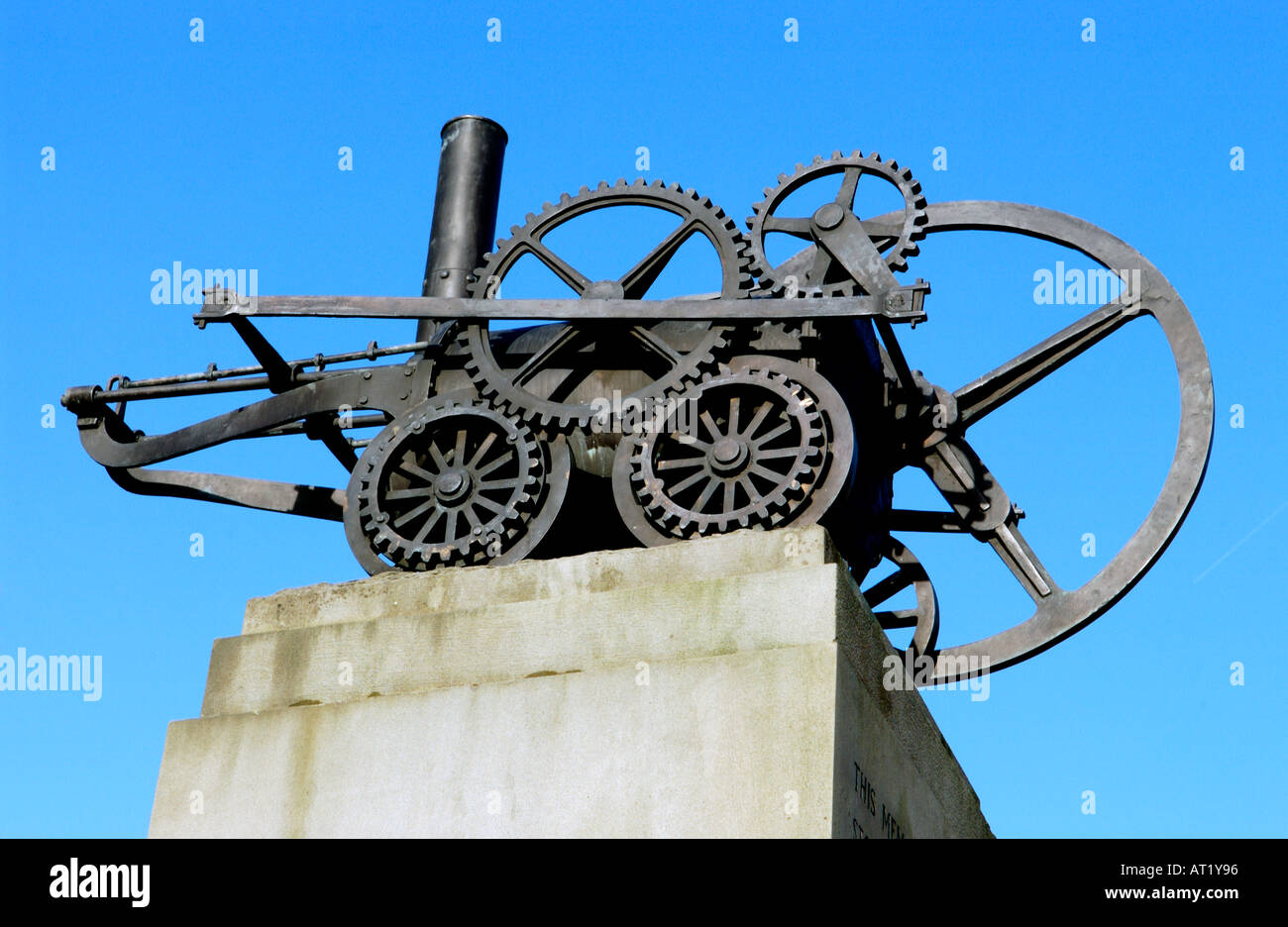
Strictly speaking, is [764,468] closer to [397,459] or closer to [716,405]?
[716,405]

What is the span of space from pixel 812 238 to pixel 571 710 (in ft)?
14.3

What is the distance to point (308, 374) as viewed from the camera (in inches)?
604

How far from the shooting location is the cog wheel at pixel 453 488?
13797 millimetres

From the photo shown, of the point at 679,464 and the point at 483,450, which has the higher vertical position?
the point at 483,450

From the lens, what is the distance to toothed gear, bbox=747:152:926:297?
14344mm

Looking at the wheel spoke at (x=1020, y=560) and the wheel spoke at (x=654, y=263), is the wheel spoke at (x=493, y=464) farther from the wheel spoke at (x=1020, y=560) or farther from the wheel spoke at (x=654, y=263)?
the wheel spoke at (x=1020, y=560)

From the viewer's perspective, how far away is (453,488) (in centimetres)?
1404

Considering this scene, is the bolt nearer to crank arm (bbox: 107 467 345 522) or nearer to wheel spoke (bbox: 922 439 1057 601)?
wheel spoke (bbox: 922 439 1057 601)

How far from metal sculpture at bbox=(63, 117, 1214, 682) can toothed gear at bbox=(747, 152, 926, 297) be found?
2 centimetres

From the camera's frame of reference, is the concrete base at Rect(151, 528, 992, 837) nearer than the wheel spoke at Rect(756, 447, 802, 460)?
Yes

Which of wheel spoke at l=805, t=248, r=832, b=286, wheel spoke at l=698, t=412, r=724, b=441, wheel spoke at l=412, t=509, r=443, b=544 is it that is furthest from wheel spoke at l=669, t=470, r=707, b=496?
wheel spoke at l=805, t=248, r=832, b=286

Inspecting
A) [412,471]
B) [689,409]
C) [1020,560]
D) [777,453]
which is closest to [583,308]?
[689,409]

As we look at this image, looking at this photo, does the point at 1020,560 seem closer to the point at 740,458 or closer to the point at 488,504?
the point at 740,458

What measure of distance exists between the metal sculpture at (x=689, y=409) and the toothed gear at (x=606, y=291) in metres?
0.02
